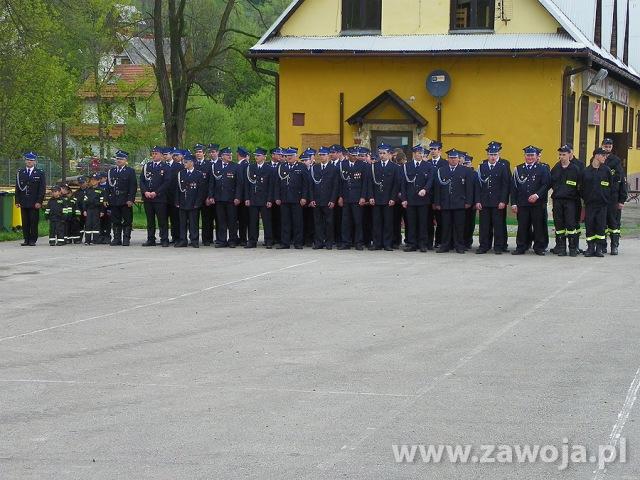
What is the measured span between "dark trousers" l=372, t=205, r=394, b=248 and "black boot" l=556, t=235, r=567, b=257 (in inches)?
121

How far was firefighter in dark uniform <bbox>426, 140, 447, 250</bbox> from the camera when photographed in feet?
71.9

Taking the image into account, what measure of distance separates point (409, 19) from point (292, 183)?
1055cm

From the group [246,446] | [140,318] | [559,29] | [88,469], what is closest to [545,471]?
[246,446]

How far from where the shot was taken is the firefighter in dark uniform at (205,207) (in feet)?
75.5

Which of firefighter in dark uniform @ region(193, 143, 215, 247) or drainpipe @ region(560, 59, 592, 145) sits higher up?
drainpipe @ region(560, 59, 592, 145)

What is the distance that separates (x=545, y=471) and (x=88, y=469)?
2.72 meters

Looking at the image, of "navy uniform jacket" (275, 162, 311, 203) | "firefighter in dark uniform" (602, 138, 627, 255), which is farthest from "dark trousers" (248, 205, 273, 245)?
"firefighter in dark uniform" (602, 138, 627, 255)

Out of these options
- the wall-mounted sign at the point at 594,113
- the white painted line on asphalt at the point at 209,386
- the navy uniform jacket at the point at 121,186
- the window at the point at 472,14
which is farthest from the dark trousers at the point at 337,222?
the wall-mounted sign at the point at 594,113

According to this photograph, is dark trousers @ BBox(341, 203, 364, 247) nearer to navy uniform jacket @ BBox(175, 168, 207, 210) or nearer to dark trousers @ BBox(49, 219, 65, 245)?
navy uniform jacket @ BBox(175, 168, 207, 210)

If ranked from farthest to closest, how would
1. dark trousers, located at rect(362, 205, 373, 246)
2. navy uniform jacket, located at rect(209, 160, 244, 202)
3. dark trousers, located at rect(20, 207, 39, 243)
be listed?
1. dark trousers, located at rect(20, 207, 39, 243)
2. navy uniform jacket, located at rect(209, 160, 244, 202)
3. dark trousers, located at rect(362, 205, 373, 246)

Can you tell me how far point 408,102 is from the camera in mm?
31375

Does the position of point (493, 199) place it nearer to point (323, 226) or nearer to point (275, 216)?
point (323, 226)

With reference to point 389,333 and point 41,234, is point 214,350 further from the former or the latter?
point 41,234

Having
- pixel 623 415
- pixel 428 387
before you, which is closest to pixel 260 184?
pixel 428 387
